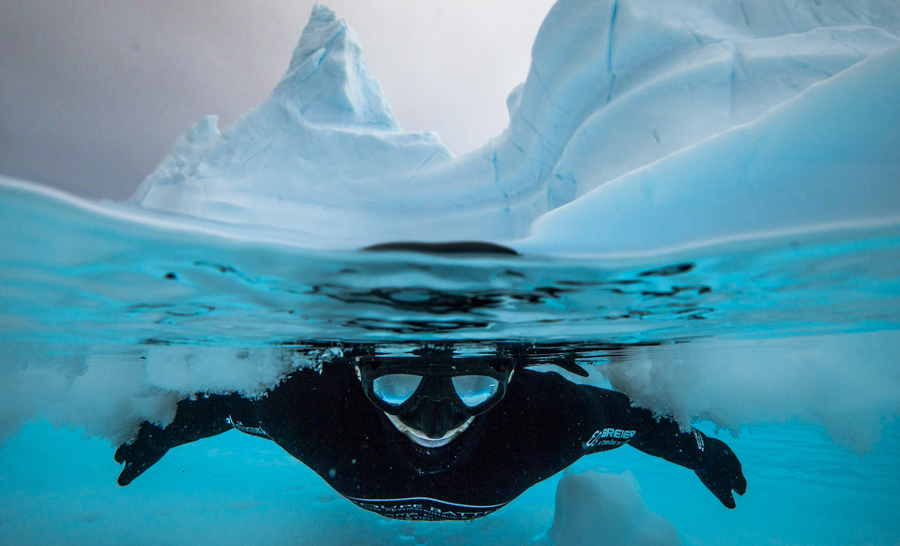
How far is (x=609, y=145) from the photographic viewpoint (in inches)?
199

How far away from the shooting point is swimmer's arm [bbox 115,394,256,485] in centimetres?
550

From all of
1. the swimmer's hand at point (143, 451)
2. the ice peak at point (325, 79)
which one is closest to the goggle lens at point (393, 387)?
the swimmer's hand at point (143, 451)

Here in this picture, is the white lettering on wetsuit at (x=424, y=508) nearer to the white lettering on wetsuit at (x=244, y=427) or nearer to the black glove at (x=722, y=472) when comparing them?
the white lettering on wetsuit at (x=244, y=427)

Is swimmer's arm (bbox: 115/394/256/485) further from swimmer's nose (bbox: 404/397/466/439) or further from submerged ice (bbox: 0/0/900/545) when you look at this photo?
swimmer's nose (bbox: 404/397/466/439)

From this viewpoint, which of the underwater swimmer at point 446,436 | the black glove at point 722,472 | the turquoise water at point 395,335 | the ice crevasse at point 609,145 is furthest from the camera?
the black glove at point 722,472

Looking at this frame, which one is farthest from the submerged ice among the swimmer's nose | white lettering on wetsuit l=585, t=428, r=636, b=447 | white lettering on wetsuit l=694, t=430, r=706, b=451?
the swimmer's nose

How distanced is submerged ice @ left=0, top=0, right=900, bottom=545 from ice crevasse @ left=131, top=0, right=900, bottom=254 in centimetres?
2

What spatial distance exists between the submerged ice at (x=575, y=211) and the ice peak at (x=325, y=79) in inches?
2.3

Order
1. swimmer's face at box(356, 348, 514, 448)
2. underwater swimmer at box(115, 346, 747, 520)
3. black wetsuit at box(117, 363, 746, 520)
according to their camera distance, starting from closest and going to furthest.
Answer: swimmer's face at box(356, 348, 514, 448), underwater swimmer at box(115, 346, 747, 520), black wetsuit at box(117, 363, 746, 520)

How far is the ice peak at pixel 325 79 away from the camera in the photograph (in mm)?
8953

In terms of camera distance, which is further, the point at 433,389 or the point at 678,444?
the point at 678,444

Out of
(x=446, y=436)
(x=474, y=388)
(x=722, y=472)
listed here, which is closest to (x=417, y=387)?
(x=474, y=388)

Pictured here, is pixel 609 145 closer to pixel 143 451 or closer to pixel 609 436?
pixel 609 436

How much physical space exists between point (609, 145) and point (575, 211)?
7.59ft
